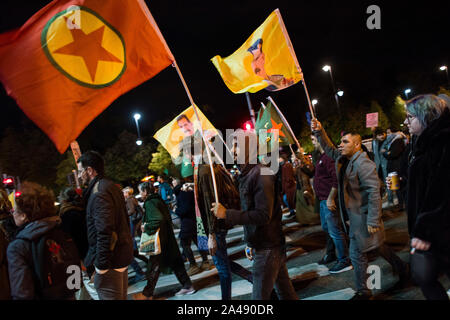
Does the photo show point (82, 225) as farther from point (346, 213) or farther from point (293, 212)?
point (293, 212)

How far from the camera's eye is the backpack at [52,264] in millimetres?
2701

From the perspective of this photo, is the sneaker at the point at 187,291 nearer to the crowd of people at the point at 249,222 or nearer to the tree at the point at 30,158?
the crowd of people at the point at 249,222

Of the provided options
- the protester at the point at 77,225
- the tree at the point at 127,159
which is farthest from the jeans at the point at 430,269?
the tree at the point at 127,159

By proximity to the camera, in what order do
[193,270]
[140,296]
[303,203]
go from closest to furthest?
[140,296] < [193,270] < [303,203]

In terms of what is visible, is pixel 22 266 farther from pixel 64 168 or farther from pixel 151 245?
pixel 64 168

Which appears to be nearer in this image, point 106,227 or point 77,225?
point 106,227

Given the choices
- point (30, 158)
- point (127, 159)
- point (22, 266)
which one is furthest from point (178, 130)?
point (30, 158)

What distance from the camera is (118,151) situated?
43.4 metres

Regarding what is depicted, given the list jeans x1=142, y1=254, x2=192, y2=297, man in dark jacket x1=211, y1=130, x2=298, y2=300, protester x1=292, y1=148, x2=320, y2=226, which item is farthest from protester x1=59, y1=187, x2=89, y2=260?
protester x1=292, y1=148, x2=320, y2=226

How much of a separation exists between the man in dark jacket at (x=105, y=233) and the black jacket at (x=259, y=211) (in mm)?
1141

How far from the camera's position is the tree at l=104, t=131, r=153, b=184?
140 ft

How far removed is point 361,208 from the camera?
154 inches

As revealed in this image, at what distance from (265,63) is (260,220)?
3.62 metres
